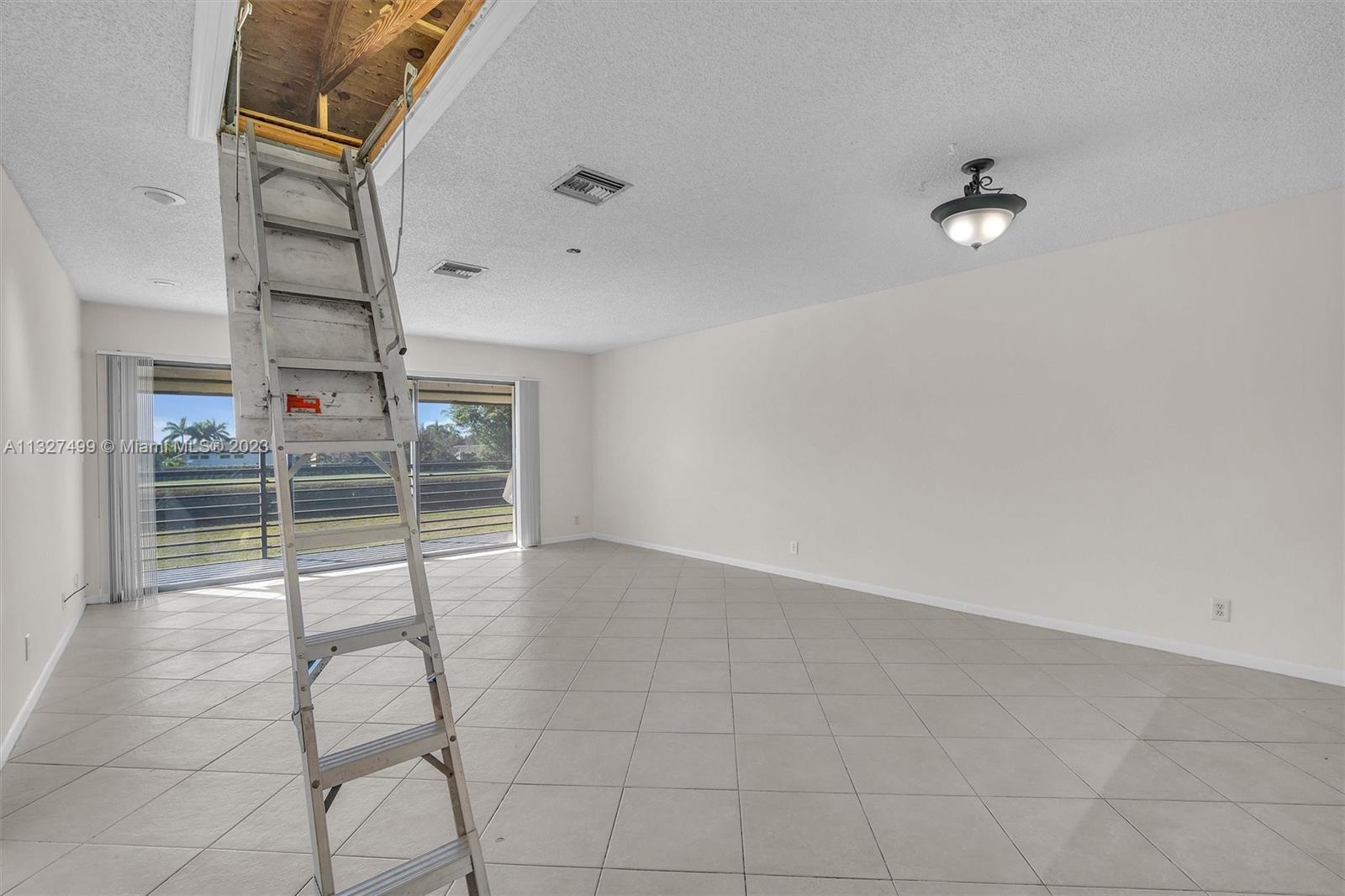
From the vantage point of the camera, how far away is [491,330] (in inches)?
251

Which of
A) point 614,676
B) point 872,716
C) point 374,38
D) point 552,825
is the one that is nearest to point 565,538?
point 614,676

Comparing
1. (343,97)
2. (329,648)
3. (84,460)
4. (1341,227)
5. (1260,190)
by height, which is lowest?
(329,648)

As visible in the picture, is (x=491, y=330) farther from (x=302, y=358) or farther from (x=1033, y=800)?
(x=1033, y=800)

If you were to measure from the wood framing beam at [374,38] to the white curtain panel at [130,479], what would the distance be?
435cm

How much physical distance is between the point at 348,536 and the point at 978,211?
9.49ft

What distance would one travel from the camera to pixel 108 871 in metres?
1.83

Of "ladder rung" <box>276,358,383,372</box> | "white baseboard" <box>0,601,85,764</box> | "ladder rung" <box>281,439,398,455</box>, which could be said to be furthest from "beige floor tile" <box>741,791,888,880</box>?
"white baseboard" <box>0,601,85,764</box>

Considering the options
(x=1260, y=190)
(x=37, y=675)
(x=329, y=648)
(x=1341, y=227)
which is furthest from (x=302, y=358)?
(x=1341, y=227)

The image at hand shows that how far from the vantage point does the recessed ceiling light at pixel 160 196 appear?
285 centimetres

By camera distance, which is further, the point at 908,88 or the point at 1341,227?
the point at 1341,227

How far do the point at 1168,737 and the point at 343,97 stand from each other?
4645 millimetres

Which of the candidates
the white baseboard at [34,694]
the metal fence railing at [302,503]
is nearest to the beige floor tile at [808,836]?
the white baseboard at [34,694]

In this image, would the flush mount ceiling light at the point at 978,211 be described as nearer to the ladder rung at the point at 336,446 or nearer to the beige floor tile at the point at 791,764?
the beige floor tile at the point at 791,764

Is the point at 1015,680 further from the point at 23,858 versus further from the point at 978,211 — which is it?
the point at 23,858
